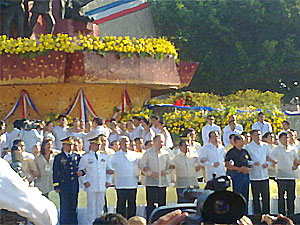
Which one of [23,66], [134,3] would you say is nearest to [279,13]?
[134,3]

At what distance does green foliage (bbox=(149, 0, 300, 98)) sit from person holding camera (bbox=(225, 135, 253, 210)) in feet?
57.3

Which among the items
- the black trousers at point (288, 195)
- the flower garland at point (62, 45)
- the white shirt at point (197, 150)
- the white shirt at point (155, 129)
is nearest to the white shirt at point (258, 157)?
the black trousers at point (288, 195)

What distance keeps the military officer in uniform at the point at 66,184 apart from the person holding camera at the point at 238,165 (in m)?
2.30

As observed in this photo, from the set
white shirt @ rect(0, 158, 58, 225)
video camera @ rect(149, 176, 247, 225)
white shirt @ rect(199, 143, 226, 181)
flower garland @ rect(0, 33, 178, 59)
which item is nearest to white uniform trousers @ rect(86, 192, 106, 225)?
white shirt @ rect(199, 143, 226, 181)

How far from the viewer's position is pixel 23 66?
13.4 meters

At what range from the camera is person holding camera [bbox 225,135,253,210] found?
8.15 metres

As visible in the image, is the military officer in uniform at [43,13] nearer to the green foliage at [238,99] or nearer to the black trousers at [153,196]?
the green foliage at [238,99]

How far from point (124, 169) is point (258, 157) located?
218 centimetres

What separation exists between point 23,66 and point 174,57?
14.1 feet

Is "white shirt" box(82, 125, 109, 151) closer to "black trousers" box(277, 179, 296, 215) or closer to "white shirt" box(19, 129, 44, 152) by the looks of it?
"white shirt" box(19, 129, 44, 152)

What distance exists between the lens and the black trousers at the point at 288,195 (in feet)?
28.0

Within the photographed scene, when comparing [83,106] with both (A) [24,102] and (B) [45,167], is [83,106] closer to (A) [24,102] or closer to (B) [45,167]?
(A) [24,102]

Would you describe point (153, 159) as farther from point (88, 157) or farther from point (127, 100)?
point (127, 100)

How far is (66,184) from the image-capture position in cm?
764
